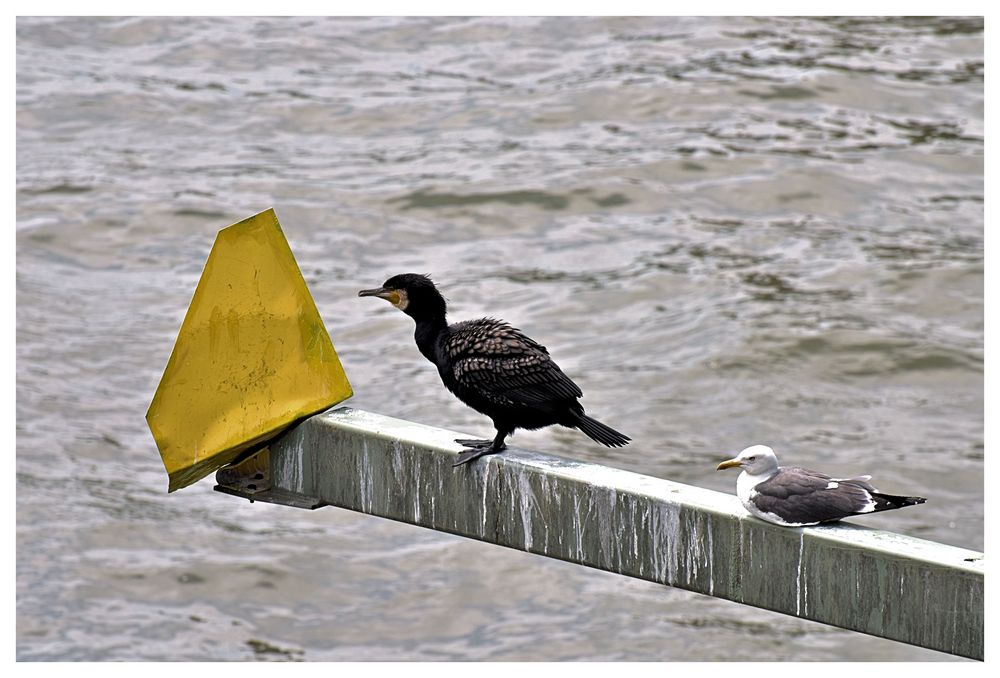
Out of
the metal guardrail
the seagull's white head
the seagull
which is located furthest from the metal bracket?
the seagull

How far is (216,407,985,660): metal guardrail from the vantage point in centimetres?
306

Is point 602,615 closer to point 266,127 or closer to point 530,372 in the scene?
point 530,372

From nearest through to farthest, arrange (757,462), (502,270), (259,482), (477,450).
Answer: (757,462) < (477,450) < (259,482) < (502,270)

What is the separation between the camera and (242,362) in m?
4.02

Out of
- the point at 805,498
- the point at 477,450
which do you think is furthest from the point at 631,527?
the point at 477,450

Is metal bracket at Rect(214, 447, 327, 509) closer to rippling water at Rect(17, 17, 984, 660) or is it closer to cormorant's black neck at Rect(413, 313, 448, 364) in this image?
cormorant's black neck at Rect(413, 313, 448, 364)

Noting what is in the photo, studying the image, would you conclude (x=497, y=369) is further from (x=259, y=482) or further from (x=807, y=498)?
(x=807, y=498)

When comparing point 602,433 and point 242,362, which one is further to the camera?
point 602,433

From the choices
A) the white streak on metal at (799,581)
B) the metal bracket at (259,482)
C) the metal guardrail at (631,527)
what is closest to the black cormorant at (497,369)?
the metal guardrail at (631,527)

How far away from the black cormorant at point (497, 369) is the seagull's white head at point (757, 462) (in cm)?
54

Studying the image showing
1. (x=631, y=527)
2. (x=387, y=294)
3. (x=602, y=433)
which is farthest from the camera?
(x=387, y=294)

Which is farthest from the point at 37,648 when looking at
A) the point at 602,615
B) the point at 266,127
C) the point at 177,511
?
the point at 266,127

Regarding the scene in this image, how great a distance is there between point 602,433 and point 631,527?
33.3 inches

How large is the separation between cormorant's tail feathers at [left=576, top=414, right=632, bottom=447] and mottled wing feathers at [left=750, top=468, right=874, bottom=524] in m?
0.82
